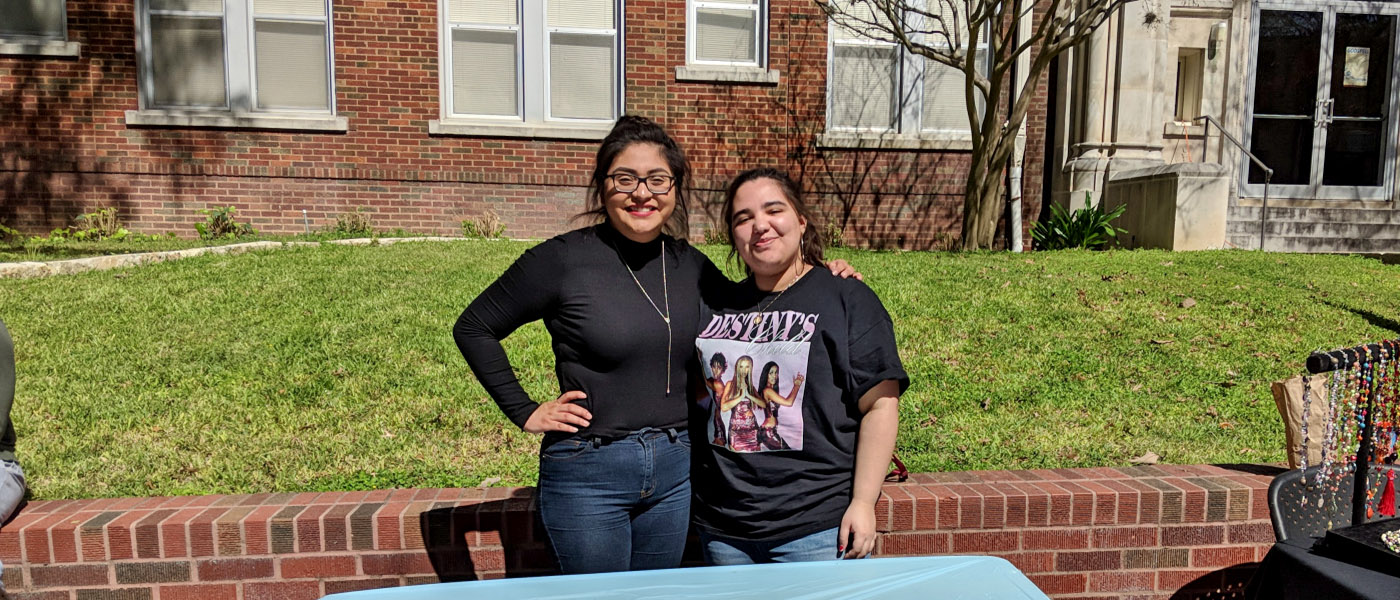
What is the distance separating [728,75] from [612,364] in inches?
370

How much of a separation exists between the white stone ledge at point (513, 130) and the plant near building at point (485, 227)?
104cm

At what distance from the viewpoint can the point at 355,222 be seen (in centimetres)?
1077

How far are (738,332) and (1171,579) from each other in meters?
2.17

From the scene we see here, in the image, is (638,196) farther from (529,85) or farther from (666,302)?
(529,85)

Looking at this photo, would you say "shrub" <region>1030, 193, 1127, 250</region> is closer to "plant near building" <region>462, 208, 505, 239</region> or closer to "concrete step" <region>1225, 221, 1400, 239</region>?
"concrete step" <region>1225, 221, 1400, 239</region>

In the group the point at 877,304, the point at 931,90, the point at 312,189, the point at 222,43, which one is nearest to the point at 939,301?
the point at 877,304

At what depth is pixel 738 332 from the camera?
207 centimetres

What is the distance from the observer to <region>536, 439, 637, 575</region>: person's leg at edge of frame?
6.71 feet

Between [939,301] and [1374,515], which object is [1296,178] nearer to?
[939,301]

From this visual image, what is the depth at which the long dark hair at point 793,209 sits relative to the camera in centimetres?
215

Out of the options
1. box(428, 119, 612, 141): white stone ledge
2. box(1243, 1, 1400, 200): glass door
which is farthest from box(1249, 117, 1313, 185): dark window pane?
box(428, 119, 612, 141): white stone ledge

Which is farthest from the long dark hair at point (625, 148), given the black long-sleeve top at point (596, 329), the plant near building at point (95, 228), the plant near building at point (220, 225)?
the plant near building at point (95, 228)

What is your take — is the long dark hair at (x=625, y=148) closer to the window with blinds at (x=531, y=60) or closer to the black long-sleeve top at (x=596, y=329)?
the black long-sleeve top at (x=596, y=329)

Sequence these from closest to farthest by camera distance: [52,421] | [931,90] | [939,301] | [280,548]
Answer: [280,548] < [52,421] < [939,301] < [931,90]
